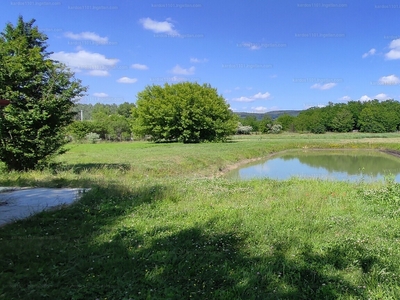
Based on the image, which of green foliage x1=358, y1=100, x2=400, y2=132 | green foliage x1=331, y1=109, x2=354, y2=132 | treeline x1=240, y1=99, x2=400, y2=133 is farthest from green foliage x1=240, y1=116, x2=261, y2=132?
green foliage x1=358, y1=100, x2=400, y2=132

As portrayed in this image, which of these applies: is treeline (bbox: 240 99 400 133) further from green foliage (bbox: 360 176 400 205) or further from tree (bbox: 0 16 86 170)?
tree (bbox: 0 16 86 170)

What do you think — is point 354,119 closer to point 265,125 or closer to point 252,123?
point 265,125

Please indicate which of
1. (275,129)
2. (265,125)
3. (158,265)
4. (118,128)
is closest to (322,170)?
(158,265)

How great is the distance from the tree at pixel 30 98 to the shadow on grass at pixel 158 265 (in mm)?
6784

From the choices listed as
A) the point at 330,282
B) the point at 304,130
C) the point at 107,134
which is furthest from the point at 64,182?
the point at 304,130

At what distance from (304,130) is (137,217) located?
101m

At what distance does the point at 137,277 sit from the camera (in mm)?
3279

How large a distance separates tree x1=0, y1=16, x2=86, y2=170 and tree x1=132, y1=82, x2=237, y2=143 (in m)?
35.3

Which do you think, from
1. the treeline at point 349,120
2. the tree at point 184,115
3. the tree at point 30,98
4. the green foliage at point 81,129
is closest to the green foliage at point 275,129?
the treeline at point 349,120

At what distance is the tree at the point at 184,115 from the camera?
47.5 metres

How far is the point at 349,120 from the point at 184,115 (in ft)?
216

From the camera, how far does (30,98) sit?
1073 centimetres

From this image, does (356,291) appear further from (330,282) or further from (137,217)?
(137,217)

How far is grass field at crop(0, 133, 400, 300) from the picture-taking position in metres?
3.04
